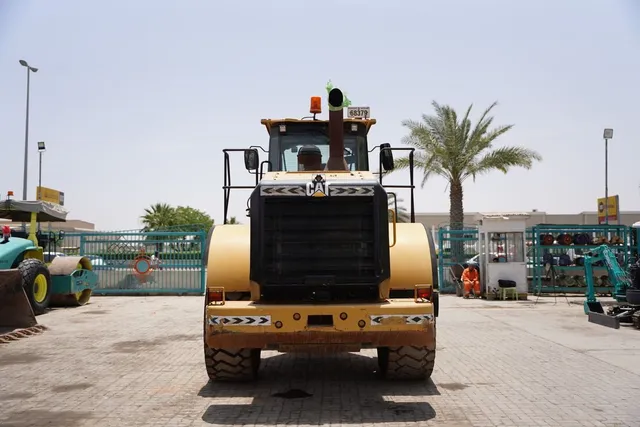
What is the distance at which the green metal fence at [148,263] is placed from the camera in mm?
20953

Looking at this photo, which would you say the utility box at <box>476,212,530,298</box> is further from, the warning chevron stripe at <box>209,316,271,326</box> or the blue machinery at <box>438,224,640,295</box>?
the warning chevron stripe at <box>209,316,271,326</box>

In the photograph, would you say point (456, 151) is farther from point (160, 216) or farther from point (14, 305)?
point (160, 216)

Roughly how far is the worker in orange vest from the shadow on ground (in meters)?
11.7

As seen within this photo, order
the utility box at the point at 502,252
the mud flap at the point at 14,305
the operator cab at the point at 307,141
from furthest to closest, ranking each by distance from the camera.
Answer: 1. the utility box at the point at 502,252
2. the mud flap at the point at 14,305
3. the operator cab at the point at 307,141

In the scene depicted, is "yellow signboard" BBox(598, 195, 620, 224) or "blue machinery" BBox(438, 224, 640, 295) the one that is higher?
"yellow signboard" BBox(598, 195, 620, 224)

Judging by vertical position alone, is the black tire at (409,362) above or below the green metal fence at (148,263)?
below

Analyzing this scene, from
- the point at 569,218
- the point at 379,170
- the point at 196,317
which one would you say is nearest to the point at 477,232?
the point at 196,317

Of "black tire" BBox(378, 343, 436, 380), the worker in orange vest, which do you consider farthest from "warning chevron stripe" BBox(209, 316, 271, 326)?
the worker in orange vest

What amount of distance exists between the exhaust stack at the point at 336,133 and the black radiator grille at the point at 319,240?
136 cm

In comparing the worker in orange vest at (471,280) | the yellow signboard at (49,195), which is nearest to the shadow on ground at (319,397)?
the worker in orange vest at (471,280)

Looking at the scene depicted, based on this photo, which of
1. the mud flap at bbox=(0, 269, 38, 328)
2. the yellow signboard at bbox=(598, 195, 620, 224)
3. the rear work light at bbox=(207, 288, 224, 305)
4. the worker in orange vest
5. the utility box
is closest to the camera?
the rear work light at bbox=(207, 288, 224, 305)

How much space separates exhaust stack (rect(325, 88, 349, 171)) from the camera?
722 cm

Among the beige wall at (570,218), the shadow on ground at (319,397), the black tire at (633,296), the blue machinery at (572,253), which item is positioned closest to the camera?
the shadow on ground at (319,397)

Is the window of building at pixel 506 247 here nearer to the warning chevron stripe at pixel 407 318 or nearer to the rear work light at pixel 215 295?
the warning chevron stripe at pixel 407 318
